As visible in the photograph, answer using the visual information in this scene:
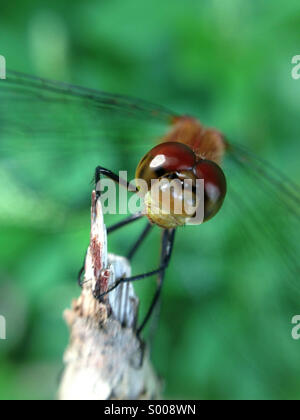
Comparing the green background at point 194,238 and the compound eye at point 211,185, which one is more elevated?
the green background at point 194,238

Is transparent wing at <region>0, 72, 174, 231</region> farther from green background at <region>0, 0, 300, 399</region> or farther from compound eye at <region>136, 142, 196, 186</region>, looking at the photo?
compound eye at <region>136, 142, 196, 186</region>

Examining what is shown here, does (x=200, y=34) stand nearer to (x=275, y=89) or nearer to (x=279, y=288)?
(x=275, y=89)

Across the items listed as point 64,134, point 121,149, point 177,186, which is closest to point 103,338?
point 177,186

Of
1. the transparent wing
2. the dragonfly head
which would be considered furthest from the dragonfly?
the dragonfly head

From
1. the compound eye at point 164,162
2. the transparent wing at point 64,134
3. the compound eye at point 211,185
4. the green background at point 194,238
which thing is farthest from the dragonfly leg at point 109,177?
the green background at point 194,238

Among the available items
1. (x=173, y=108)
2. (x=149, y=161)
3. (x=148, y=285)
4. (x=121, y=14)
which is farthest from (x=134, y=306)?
(x=121, y=14)

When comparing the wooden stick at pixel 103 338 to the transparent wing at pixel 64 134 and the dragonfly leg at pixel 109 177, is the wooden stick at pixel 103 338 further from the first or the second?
the transparent wing at pixel 64 134
